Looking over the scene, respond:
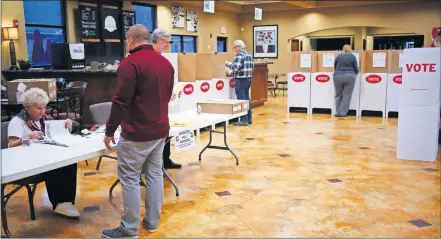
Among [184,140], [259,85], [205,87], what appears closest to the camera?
[184,140]

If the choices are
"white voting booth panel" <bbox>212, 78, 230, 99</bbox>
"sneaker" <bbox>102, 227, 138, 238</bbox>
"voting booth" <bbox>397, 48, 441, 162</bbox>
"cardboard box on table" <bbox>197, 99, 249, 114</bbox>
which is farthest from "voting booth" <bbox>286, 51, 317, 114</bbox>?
"sneaker" <bbox>102, 227, 138, 238</bbox>

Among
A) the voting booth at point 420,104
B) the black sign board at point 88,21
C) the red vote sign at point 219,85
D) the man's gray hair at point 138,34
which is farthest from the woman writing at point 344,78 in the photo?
the man's gray hair at point 138,34

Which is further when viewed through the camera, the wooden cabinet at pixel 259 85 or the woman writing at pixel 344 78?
the wooden cabinet at pixel 259 85

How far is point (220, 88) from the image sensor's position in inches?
307

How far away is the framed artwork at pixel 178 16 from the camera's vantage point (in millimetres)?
14356

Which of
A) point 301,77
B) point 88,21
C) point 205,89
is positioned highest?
point 88,21

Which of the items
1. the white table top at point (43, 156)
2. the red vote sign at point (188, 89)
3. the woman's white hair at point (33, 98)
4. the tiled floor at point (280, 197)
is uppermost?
the woman's white hair at point (33, 98)

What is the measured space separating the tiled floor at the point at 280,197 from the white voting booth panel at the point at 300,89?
127 inches

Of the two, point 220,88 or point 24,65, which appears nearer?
point 220,88

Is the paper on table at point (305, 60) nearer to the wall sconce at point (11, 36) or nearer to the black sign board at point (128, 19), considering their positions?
the black sign board at point (128, 19)

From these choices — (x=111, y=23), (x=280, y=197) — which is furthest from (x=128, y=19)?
(x=280, y=197)

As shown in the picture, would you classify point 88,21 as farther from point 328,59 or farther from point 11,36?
point 328,59

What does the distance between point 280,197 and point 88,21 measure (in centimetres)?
868

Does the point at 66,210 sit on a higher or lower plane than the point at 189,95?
lower
